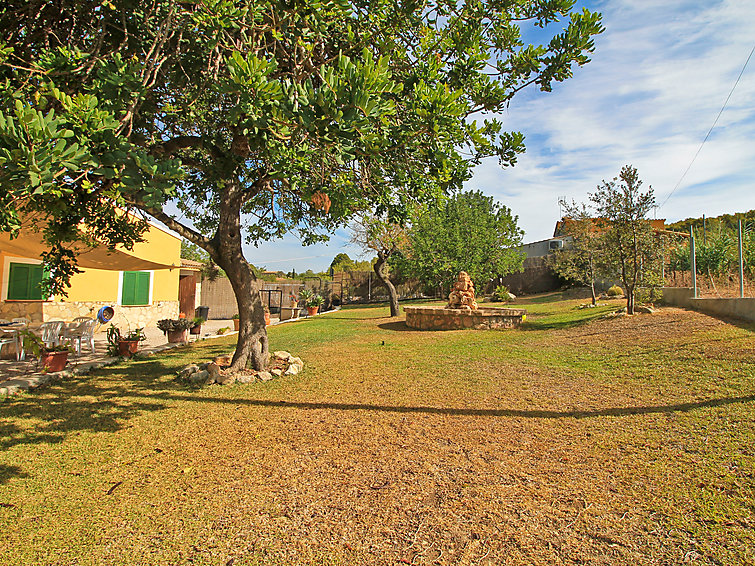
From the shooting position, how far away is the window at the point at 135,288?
45.9ft

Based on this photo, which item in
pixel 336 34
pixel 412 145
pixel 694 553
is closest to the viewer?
pixel 694 553

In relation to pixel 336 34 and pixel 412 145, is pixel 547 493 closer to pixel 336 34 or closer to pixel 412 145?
pixel 412 145

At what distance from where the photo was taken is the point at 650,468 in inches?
134

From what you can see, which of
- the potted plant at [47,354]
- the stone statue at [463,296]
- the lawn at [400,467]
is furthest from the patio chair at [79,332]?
the stone statue at [463,296]

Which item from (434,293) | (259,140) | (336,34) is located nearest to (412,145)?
(259,140)

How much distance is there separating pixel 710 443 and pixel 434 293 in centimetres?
2510

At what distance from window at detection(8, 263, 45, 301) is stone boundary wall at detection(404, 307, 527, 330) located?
1050cm

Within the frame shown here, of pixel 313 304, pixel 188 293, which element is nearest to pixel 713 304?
pixel 313 304

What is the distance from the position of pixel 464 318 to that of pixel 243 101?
430 inches

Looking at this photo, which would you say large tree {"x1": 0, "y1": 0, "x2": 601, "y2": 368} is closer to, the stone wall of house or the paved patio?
the paved patio

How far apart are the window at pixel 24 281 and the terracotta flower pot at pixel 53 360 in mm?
4140

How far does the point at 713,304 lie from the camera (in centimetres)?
989

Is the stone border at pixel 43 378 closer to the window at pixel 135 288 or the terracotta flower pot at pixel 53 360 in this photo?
the terracotta flower pot at pixel 53 360

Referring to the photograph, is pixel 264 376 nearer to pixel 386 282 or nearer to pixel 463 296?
pixel 463 296
